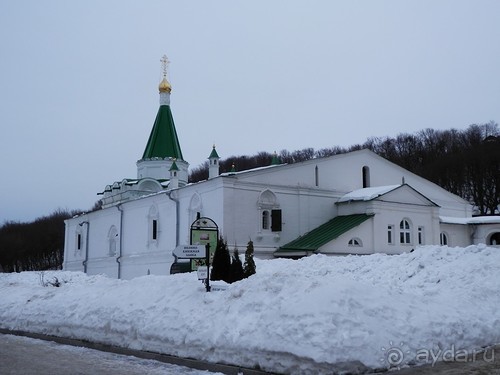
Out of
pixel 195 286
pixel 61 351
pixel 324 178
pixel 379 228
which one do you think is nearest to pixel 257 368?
pixel 195 286

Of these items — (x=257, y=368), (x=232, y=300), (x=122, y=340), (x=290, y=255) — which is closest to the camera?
(x=257, y=368)

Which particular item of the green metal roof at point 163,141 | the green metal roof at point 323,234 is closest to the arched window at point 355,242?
the green metal roof at point 323,234

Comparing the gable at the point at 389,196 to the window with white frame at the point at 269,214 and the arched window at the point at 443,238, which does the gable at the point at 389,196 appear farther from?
the window with white frame at the point at 269,214

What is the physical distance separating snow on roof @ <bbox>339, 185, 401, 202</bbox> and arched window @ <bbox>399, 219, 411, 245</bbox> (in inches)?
80.0

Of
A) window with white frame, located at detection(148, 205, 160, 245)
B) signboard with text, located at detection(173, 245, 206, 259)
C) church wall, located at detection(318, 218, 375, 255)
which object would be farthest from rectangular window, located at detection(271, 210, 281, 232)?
signboard with text, located at detection(173, 245, 206, 259)

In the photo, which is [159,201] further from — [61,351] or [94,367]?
[94,367]

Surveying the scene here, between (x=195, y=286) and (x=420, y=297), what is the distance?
4.57m

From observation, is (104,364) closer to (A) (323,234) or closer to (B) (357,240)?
(A) (323,234)

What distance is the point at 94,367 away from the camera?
30.2 feet

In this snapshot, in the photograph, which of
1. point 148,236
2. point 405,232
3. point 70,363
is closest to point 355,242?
point 405,232

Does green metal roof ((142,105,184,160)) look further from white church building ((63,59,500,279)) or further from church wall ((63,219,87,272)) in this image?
church wall ((63,219,87,272))

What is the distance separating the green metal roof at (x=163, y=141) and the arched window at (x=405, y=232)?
62.9 feet

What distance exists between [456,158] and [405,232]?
2424 cm

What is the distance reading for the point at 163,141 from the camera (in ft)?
139
